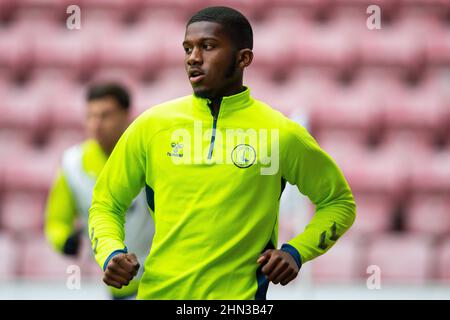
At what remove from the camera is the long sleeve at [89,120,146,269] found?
2.07m

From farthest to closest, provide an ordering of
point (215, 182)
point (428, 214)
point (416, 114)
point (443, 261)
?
point (416, 114) → point (428, 214) → point (443, 261) → point (215, 182)

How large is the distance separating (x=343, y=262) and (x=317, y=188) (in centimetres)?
303

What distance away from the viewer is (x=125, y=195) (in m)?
2.10

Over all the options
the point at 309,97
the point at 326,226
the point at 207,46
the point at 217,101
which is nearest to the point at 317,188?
the point at 326,226

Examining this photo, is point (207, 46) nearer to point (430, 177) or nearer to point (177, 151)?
point (177, 151)

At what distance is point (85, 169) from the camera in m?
3.44

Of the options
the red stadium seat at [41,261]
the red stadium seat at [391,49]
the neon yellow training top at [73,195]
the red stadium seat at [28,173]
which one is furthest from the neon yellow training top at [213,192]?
the red stadium seat at [391,49]

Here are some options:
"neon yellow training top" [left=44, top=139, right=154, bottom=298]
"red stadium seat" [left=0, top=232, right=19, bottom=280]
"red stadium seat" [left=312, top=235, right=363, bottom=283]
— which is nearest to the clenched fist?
"neon yellow training top" [left=44, top=139, right=154, bottom=298]

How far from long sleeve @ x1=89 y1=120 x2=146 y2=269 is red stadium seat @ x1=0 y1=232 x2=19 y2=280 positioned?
3.11m

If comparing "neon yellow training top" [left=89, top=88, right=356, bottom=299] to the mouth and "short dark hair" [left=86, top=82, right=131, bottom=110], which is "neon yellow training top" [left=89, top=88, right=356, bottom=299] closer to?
the mouth

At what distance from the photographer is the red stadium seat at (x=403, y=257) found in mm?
5039

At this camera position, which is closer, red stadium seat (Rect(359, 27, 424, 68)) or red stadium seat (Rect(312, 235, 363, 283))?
red stadium seat (Rect(312, 235, 363, 283))
